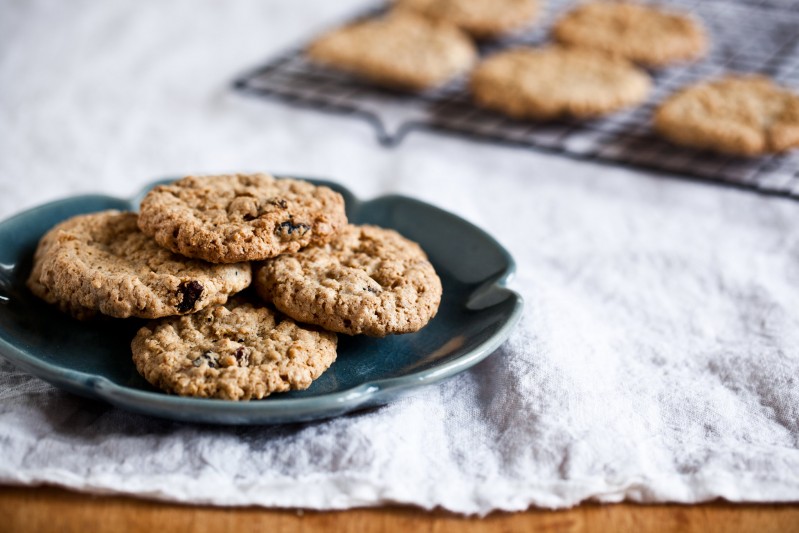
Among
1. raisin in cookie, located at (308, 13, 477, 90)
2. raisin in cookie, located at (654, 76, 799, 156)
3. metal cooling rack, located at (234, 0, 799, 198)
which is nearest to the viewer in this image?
raisin in cookie, located at (654, 76, 799, 156)

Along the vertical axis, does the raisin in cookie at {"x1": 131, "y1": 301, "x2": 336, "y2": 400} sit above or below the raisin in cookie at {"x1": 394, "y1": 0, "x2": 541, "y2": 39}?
above

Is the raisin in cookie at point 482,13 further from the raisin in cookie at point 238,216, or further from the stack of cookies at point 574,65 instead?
the raisin in cookie at point 238,216

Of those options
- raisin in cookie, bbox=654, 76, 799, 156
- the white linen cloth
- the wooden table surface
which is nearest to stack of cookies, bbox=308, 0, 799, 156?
raisin in cookie, bbox=654, 76, 799, 156

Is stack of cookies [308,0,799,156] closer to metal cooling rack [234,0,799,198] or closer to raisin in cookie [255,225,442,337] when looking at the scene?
metal cooling rack [234,0,799,198]

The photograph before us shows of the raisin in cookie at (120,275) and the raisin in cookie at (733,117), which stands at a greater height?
the raisin in cookie at (120,275)

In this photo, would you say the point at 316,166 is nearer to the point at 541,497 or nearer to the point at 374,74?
the point at 374,74

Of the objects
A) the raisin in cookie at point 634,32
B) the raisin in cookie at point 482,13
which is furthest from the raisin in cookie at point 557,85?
the raisin in cookie at point 482,13
